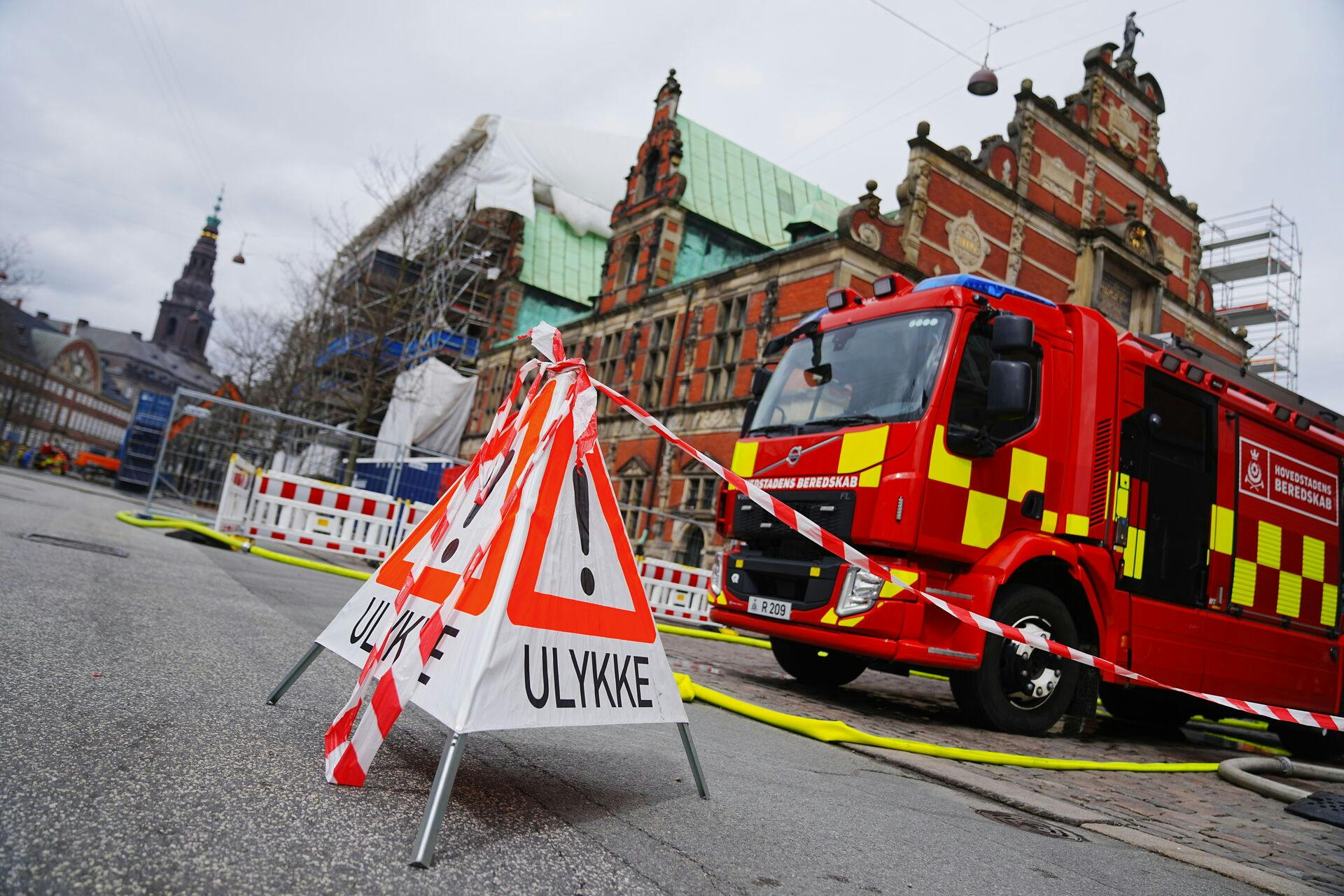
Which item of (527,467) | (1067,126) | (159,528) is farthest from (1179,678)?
(1067,126)

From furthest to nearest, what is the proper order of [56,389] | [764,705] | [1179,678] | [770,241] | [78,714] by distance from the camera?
1. [56,389]
2. [770,241]
3. [1179,678]
4. [764,705]
5. [78,714]

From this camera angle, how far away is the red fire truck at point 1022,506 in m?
6.15

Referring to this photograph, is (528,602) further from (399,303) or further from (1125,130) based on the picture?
(1125,130)

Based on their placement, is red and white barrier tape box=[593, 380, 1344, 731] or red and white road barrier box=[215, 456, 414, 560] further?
red and white road barrier box=[215, 456, 414, 560]

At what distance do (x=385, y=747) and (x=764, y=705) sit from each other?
3562 millimetres

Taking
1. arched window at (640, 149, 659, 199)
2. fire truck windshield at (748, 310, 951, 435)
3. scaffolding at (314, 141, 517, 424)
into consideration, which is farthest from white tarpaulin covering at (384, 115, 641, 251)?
fire truck windshield at (748, 310, 951, 435)

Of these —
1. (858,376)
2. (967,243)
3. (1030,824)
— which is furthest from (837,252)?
(1030,824)

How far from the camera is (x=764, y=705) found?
6250 millimetres

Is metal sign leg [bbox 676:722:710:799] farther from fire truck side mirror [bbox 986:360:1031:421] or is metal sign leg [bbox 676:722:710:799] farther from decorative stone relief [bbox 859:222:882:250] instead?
decorative stone relief [bbox 859:222:882:250]

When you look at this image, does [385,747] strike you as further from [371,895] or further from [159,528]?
[159,528]

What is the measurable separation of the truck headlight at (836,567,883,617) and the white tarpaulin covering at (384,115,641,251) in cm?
3483

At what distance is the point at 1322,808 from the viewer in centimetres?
511

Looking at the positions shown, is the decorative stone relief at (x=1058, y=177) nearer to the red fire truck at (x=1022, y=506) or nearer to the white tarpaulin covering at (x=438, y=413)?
the red fire truck at (x=1022, y=506)

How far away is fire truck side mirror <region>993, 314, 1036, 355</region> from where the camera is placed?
6043 millimetres
